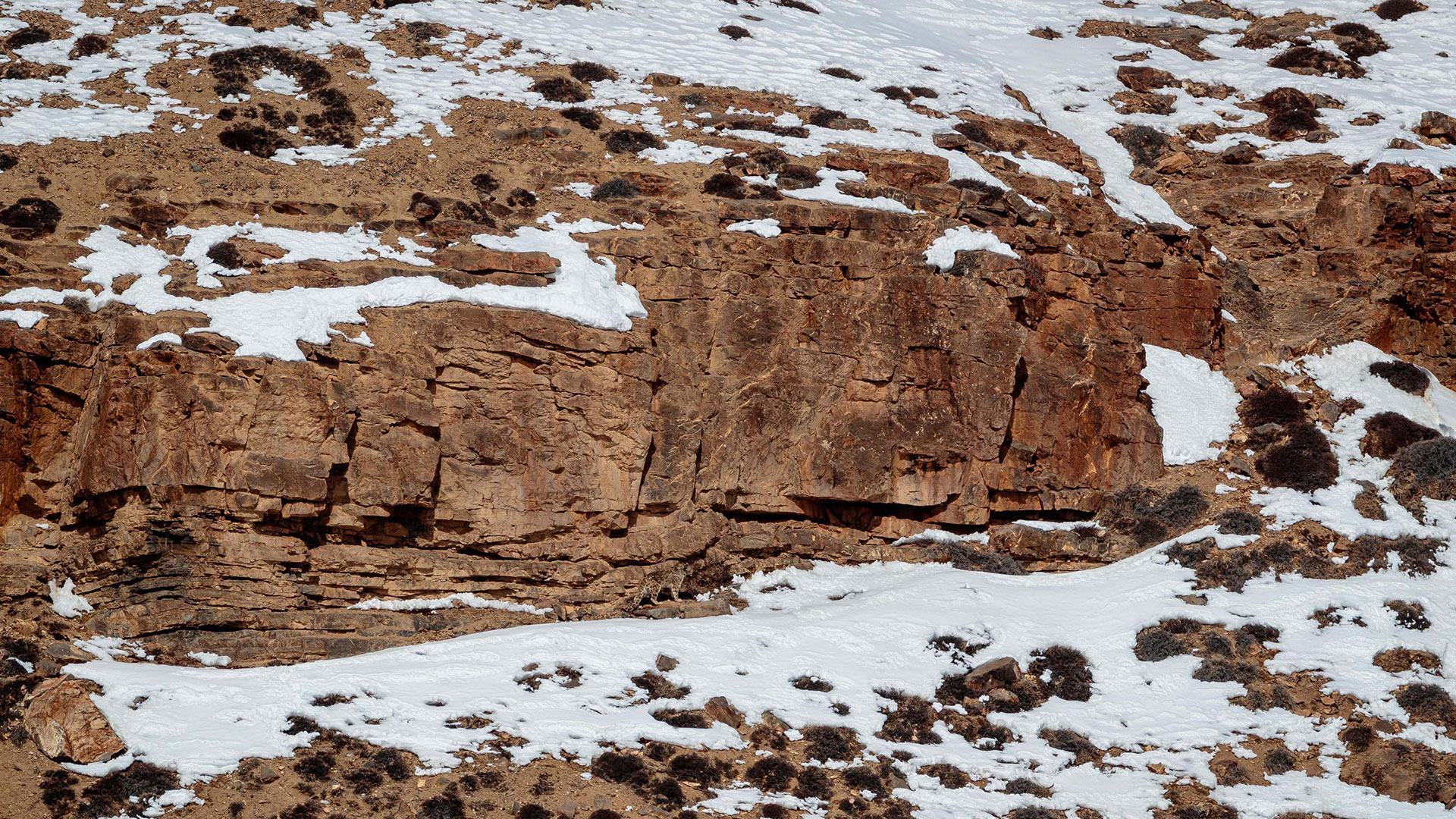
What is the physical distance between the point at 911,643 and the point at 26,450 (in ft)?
58.6

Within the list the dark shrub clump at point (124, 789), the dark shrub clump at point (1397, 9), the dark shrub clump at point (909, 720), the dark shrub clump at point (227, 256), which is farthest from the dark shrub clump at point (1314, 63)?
the dark shrub clump at point (124, 789)

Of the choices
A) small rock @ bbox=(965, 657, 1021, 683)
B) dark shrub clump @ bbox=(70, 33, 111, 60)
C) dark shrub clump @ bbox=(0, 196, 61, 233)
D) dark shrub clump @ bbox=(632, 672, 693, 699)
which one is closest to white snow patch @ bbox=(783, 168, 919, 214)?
small rock @ bbox=(965, 657, 1021, 683)

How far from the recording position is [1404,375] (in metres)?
33.6

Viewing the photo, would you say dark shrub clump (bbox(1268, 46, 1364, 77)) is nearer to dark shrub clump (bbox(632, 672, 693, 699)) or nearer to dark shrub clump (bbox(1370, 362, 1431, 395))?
dark shrub clump (bbox(1370, 362, 1431, 395))

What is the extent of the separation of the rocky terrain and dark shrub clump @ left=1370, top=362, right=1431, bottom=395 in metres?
0.17

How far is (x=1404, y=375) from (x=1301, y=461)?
4.86 meters

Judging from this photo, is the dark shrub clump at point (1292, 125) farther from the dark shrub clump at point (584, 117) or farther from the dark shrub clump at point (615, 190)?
the dark shrub clump at point (615, 190)

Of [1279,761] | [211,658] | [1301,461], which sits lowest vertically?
[211,658]

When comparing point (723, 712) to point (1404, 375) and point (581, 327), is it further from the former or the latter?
point (1404, 375)

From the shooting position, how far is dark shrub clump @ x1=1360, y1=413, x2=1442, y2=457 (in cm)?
3145

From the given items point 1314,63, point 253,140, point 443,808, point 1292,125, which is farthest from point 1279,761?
point 1314,63

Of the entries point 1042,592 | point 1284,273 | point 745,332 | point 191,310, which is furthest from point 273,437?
point 1284,273

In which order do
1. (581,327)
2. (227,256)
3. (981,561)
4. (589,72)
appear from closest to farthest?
(227,256), (581,327), (981,561), (589,72)

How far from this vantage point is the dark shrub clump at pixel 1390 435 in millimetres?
31453
